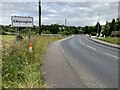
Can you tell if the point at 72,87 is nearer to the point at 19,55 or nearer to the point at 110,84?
the point at 110,84

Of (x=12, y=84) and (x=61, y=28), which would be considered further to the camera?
(x=61, y=28)

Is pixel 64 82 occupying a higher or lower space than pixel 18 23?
lower

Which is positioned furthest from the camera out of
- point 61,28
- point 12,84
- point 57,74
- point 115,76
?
point 61,28

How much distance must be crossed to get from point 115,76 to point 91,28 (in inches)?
7066

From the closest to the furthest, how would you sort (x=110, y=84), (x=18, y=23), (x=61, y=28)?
(x=110, y=84) → (x=18, y=23) → (x=61, y=28)

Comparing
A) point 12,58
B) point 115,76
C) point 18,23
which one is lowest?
point 115,76

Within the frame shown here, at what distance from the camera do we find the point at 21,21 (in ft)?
45.7

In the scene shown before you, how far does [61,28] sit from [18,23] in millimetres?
127930

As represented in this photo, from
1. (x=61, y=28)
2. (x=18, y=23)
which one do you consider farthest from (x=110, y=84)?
(x=61, y=28)

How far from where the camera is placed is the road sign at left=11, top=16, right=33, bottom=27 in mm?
13698

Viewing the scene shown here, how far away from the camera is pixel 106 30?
125250 millimetres

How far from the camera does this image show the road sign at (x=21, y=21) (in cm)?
1370

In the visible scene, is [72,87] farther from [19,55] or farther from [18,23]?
[18,23]

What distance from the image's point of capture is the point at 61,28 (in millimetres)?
141500
